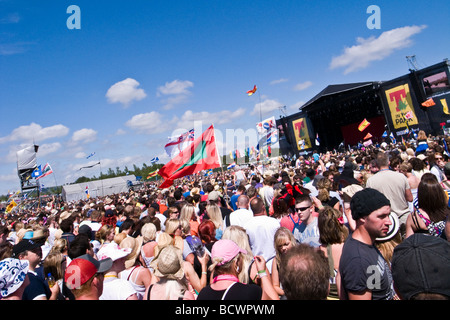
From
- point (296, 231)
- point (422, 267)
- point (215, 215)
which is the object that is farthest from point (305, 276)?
point (215, 215)

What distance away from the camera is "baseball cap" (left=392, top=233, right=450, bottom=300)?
164 cm

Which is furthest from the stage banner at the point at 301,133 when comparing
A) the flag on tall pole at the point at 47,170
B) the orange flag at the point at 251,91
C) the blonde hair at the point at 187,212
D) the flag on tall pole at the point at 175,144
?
the blonde hair at the point at 187,212

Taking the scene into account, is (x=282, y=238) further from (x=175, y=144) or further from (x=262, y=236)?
(x=175, y=144)

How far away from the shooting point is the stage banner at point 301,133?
38531 millimetres

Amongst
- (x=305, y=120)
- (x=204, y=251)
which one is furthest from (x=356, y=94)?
(x=204, y=251)

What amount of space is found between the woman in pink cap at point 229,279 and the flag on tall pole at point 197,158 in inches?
221

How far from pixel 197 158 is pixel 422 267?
7201 mm

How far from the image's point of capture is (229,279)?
248 cm

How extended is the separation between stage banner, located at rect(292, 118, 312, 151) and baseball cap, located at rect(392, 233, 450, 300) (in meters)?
37.3

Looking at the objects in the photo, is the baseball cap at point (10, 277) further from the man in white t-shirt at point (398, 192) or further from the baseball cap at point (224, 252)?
the man in white t-shirt at point (398, 192)

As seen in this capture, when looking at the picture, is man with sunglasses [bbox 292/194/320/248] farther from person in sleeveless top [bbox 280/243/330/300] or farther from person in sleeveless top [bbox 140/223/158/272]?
person in sleeveless top [bbox 140/223/158/272]

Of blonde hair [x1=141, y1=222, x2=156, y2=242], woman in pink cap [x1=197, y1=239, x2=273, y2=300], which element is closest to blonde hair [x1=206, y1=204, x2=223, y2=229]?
blonde hair [x1=141, y1=222, x2=156, y2=242]

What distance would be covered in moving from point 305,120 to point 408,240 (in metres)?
38.6
